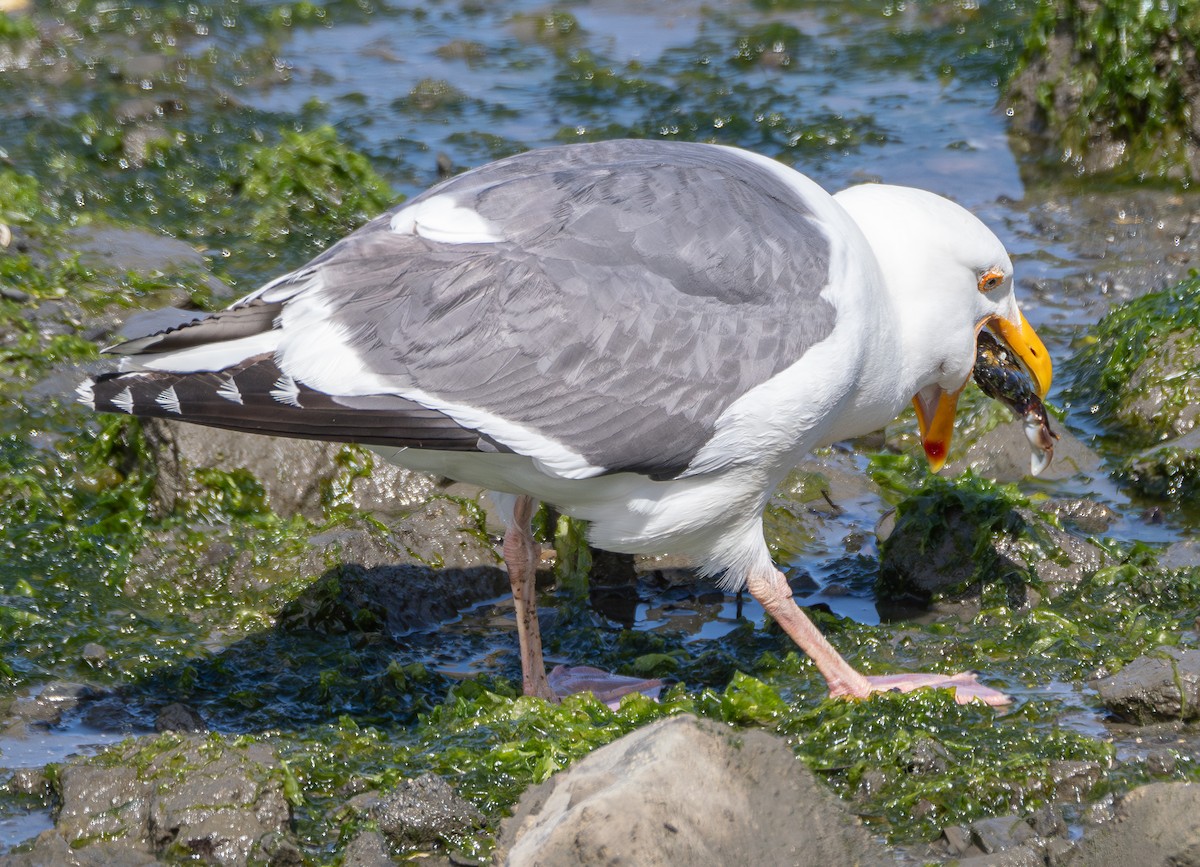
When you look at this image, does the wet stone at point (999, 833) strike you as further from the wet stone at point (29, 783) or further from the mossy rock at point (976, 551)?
the wet stone at point (29, 783)

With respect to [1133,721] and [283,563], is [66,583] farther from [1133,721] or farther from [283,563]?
[1133,721]

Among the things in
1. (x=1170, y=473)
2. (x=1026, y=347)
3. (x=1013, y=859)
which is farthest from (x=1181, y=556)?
(x=1013, y=859)

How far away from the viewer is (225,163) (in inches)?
396

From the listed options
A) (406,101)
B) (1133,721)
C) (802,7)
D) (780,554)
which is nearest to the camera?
(1133,721)

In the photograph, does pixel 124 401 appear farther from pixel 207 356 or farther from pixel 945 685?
pixel 945 685

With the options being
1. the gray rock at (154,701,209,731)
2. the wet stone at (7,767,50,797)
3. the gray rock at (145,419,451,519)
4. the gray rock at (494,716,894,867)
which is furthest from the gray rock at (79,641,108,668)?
the gray rock at (494,716,894,867)

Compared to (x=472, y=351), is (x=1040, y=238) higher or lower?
lower

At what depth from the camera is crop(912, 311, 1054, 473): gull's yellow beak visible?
18.6 ft

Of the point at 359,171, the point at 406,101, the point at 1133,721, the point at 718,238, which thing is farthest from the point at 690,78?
the point at 1133,721

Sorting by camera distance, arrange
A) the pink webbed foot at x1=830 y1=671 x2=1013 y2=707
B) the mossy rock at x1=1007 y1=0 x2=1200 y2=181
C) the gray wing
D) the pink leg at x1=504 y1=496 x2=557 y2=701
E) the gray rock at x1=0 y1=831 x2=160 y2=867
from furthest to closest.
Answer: the mossy rock at x1=1007 y1=0 x2=1200 y2=181, the pink leg at x1=504 y1=496 x2=557 y2=701, the pink webbed foot at x1=830 y1=671 x2=1013 y2=707, the gray wing, the gray rock at x1=0 y1=831 x2=160 y2=867

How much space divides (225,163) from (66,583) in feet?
15.9

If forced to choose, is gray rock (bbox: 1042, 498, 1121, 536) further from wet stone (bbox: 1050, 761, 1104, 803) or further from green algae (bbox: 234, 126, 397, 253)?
green algae (bbox: 234, 126, 397, 253)

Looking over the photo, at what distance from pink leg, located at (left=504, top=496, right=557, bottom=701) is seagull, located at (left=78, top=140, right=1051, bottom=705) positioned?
17.2 inches

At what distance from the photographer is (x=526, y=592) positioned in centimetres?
545
